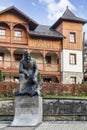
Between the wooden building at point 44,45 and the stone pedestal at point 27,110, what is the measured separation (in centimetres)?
2151

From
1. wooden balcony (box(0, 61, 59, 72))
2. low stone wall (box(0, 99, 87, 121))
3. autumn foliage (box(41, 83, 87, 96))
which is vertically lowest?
low stone wall (box(0, 99, 87, 121))

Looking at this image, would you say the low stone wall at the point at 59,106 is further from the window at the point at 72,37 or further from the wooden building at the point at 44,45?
the window at the point at 72,37

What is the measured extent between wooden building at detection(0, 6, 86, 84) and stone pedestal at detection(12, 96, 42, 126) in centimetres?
2151

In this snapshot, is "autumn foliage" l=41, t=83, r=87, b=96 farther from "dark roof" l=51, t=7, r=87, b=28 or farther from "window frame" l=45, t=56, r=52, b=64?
"dark roof" l=51, t=7, r=87, b=28

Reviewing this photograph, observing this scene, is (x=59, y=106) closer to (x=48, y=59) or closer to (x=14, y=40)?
(x=14, y=40)

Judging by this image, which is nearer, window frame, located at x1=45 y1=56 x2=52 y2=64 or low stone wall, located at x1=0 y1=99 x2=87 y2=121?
low stone wall, located at x1=0 y1=99 x2=87 y2=121

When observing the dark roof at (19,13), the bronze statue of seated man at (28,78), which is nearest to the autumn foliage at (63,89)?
the dark roof at (19,13)

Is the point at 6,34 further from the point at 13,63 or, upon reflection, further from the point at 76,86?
the point at 76,86

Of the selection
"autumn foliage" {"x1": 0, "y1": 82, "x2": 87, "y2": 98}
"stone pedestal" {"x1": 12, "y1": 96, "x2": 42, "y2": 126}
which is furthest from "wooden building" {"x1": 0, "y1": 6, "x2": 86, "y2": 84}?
"stone pedestal" {"x1": 12, "y1": 96, "x2": 42, "y2": 126}

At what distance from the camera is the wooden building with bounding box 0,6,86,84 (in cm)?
3584

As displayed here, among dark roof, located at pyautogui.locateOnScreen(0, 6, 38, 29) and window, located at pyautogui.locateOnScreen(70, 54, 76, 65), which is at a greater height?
dark roof, located at pyautogui.locateOnScreen(0, 6, 38, 29)

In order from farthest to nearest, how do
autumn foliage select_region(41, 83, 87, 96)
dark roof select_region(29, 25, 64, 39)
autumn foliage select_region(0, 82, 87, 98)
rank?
dark roof select_region(29, 25, 64, 39) < autumn foliage select_region(41, 83, 87, 96) < autumn foliage select_region(0, 82, 87, 98)

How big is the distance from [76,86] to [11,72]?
9.76 metres

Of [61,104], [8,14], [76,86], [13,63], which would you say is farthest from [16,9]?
[61,104]
